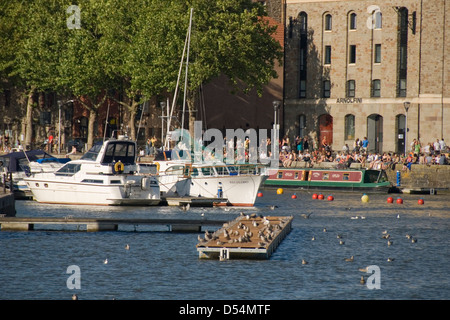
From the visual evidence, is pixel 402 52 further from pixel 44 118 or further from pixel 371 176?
pixel 44 118

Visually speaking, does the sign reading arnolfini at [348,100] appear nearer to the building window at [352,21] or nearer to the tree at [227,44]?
the building window at [352,21]

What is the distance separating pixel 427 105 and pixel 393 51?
19.4 feet

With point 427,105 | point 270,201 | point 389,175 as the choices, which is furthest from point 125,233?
point 427,105

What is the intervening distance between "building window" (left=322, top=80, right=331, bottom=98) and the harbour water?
40300mm

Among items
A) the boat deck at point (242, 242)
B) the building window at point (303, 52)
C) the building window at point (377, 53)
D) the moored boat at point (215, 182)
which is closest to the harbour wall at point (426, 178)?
the building window at point (377, 53)

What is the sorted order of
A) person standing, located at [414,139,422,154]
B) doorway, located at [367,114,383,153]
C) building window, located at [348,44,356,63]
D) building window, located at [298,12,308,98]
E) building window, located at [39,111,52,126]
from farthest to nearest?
building window, located at [39,111,52,126] < building window, located at [298,12,308,98] < building window, located at [348,44,356,63] < doorway, located at [367,114,383,153] < person standing, located at [414,139,422,154]

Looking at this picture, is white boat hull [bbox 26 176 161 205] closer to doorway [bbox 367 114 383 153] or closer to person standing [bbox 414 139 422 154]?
person standing [bbox 414 139 422 154]

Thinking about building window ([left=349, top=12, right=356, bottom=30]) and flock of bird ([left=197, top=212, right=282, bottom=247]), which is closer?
flock of bird ([left=197, top=212, right=282, bottom=247])

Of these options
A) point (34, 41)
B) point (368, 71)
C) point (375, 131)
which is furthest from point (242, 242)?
point (34, 41)

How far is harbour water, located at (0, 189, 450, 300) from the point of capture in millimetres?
29688

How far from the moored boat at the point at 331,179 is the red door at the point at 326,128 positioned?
16.9 m

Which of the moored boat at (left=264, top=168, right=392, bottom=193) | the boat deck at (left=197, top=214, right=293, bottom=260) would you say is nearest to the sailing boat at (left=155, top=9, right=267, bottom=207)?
the moored boat at (left=264, top=168, right=392, bottom=193)

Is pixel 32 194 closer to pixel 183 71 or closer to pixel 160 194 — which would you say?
pixel 160 194
